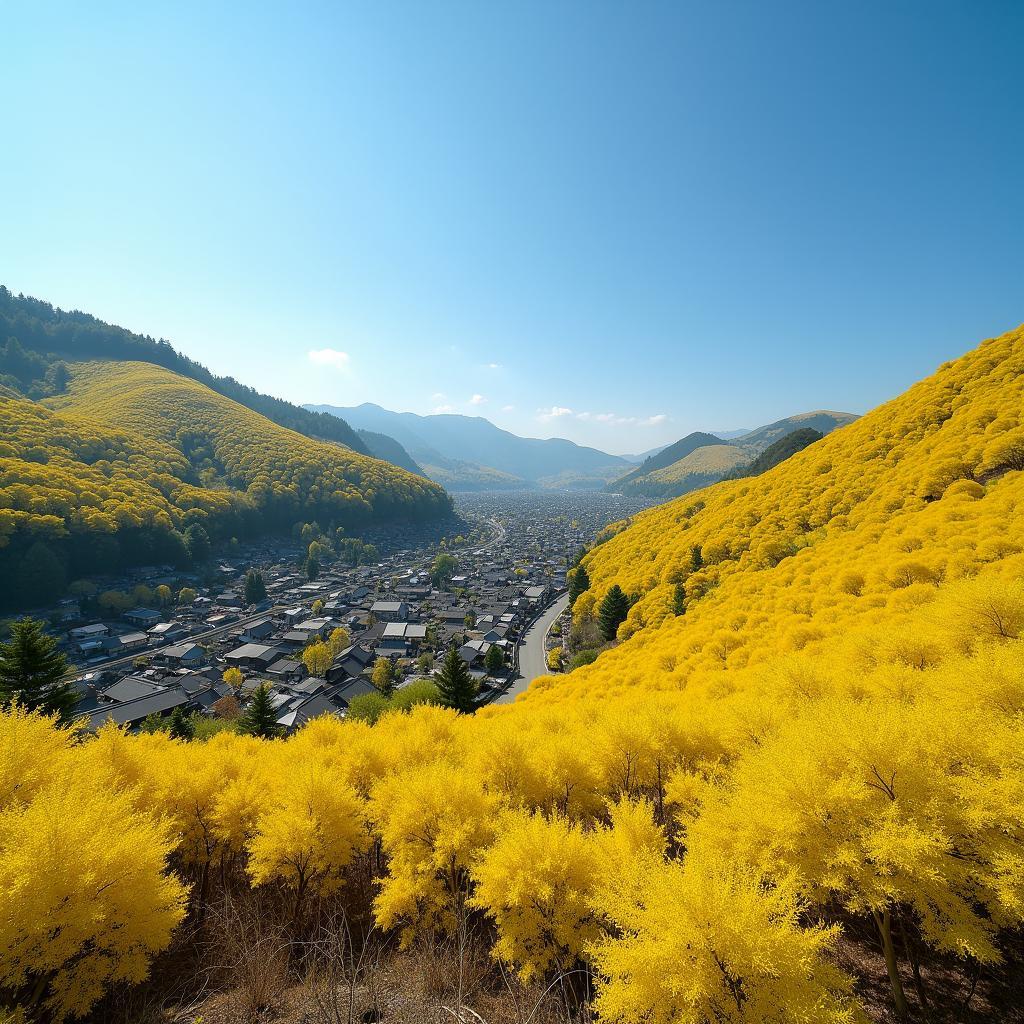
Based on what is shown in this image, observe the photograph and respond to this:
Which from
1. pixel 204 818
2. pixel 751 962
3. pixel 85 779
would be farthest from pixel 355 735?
pixel 751 962

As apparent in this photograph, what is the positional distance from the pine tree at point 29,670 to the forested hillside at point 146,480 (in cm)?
5360

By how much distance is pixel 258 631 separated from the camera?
59.2 m

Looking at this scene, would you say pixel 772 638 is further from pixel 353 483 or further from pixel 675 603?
pixel 353 483

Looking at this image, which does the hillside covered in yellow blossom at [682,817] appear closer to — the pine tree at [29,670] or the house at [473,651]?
the pine tree at [29,670]

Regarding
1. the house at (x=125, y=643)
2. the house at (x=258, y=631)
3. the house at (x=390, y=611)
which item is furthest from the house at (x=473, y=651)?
the house at (x=125, y=643)

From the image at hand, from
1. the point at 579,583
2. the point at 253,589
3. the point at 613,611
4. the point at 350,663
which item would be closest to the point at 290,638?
the point at 350,663

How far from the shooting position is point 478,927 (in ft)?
43.8

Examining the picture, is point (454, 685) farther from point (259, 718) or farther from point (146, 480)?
point (146, 480)

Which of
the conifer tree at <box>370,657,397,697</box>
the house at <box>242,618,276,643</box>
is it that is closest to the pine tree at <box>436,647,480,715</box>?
the conifer tree at <box>370,657,397,697</box>

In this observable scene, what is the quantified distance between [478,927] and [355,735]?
11099 mm

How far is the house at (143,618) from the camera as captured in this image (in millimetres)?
59234

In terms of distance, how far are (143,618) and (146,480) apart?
45.9 metres

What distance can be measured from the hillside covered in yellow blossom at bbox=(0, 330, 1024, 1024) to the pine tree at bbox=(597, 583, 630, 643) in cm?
1440

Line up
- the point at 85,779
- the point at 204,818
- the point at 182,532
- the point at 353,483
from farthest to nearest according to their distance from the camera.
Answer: the point at 353,483, the point at 182,532, the point at 204,818, the point at 85,779
